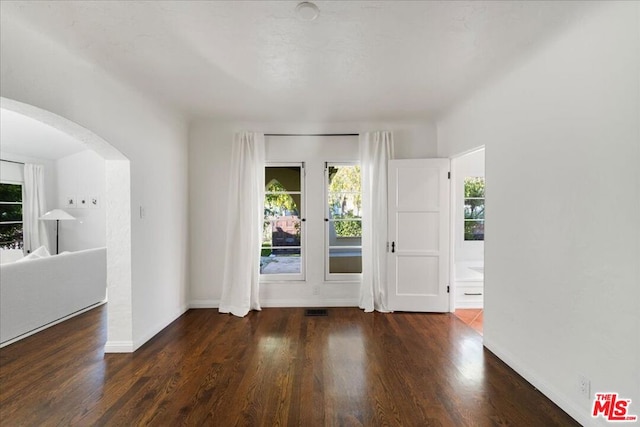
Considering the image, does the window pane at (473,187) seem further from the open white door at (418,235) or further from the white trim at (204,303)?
the white trim at (204,303)

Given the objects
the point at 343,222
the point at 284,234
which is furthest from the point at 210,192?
the point at 343,222

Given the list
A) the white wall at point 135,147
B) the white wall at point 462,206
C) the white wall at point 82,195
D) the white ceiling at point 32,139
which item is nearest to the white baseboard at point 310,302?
the white wall at point 135,147

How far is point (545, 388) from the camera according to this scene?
2201 millimetres

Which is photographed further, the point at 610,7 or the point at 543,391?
the point at 543,391

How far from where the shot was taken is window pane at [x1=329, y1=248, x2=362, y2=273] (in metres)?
4.37

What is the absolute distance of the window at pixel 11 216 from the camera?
17.9ft

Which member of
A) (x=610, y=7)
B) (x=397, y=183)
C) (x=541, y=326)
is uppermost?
(x=610, y=7)

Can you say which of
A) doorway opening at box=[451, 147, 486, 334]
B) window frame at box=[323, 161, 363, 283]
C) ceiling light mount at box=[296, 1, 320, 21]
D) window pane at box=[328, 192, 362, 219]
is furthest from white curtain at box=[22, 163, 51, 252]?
doorway opening at box=[451, 147, 486, 334]

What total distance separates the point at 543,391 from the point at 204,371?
2.74 meters

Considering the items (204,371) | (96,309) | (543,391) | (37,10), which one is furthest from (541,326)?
(96,309)

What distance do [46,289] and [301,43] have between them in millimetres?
4004

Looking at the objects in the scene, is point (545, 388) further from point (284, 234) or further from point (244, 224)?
point (244, 224)

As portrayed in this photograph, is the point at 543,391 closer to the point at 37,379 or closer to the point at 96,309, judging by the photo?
the point at 37,379

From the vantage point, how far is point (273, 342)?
3.12m
